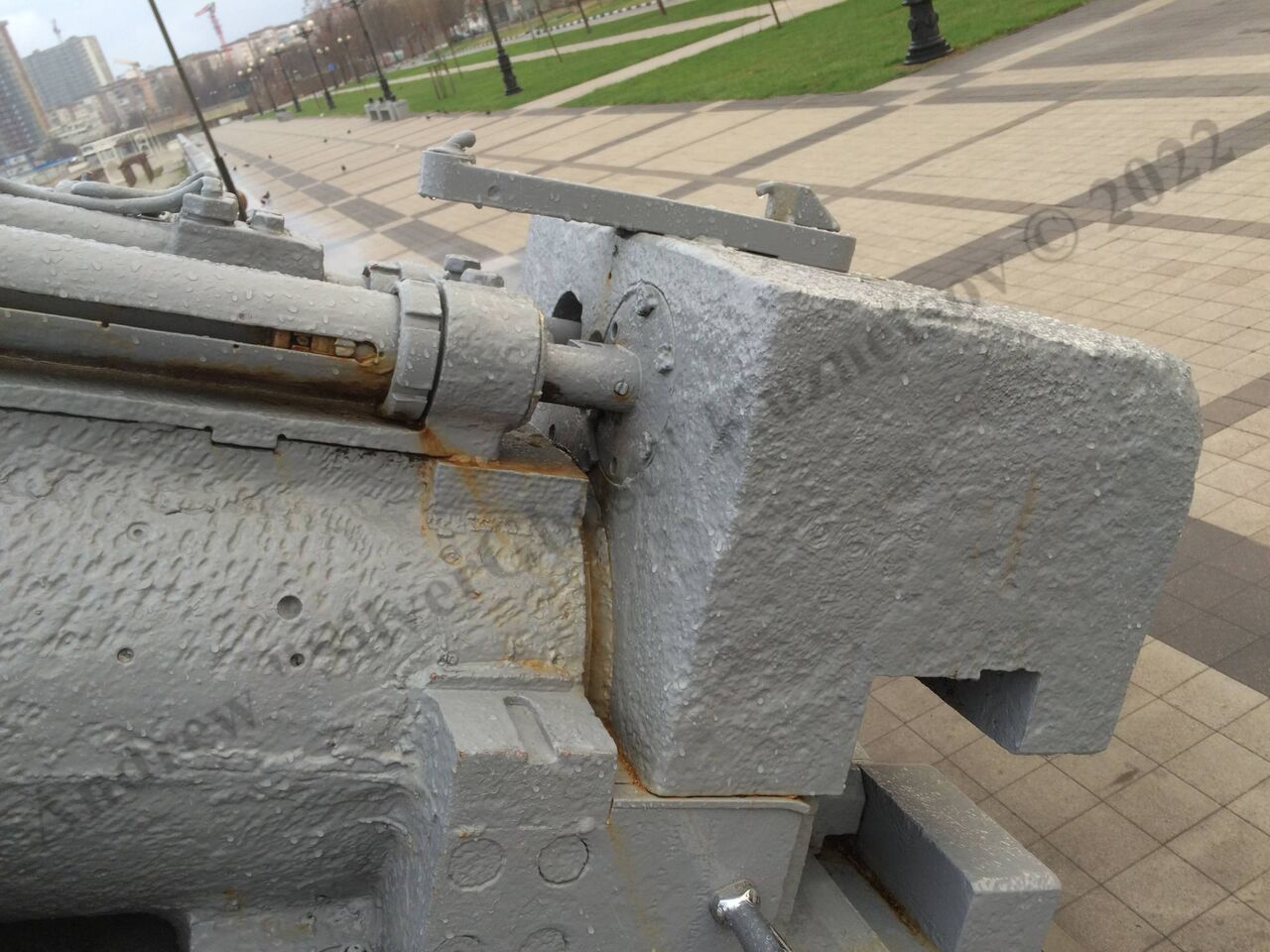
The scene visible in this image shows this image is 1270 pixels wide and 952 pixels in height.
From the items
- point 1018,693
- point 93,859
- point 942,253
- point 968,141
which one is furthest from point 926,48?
point 93,859

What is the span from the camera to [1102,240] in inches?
303

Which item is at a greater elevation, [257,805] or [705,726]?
[257,805]

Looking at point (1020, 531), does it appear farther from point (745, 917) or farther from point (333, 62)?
point (333, 62)

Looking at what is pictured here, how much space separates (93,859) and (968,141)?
10.4 metres

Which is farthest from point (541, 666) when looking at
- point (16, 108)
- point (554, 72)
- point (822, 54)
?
point (16, 108)

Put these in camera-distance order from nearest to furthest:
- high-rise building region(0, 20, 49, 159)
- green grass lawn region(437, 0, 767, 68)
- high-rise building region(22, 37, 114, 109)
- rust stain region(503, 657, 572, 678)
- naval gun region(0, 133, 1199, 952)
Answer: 1. naval gun region(0, 133, 1199, 952)
2. rust stain region(503, 657, 572, 678)
3. green grass lawn region(437, 0, 767, 68)
4. high-rise building region(0, 20, 49, 159)
5. high-rise building region(22, 37, 114, 109)

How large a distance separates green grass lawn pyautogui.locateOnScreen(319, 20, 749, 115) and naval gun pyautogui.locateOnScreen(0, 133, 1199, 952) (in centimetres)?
2179

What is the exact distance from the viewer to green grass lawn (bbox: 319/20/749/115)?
23.5m

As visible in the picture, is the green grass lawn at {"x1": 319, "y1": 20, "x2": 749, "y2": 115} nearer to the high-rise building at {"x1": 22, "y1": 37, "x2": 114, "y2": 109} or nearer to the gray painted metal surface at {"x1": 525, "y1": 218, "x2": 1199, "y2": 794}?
the gray painted metal surface at {"x1": 525, "y1": 218, "x2": 1199, "y2": 794}

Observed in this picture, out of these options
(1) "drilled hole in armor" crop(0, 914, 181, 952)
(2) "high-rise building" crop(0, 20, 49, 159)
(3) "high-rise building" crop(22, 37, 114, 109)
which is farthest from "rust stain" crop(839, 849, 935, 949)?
(3) "high-rise building" crop(22, 37, 114, 109)

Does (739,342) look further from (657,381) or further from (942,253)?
(942,253)

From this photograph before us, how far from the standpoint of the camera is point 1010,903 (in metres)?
2.35

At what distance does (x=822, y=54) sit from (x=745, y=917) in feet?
56.9

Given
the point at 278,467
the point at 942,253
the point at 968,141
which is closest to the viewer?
the point at 278,467
